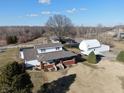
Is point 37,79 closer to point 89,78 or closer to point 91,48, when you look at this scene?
point 89,78

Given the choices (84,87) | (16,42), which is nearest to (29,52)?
(84,87)

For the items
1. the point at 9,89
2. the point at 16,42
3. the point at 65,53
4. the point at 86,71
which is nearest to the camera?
the point at 9,89

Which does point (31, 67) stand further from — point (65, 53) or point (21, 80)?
point (21, 80)

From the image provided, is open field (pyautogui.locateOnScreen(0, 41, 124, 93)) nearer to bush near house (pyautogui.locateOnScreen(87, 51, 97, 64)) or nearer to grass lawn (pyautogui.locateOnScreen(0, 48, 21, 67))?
bush near house (pyautogui.locateOnScreen(87, 51, 97, 64))

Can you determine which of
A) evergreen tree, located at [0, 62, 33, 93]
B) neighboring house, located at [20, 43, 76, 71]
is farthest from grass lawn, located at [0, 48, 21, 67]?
evergreen tree, located at [0, 62, 33, 93]

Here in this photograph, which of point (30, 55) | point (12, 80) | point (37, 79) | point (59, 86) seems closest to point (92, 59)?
point (30, 55)

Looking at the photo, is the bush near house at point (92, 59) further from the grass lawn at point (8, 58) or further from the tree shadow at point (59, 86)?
the grass lawn at point (8, 58)

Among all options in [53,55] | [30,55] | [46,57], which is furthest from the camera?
[30,55]

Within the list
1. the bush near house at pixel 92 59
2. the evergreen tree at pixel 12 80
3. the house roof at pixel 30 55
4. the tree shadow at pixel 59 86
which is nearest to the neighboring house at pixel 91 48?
the bush near house at pixel 92 59
